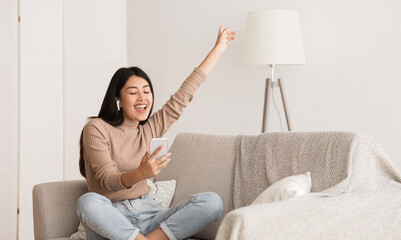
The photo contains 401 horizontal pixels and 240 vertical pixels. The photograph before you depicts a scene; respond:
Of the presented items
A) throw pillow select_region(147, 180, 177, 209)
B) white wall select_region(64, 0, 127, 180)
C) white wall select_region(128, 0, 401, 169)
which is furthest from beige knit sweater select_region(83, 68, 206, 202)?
white wall select_region(64, 0, 127, 180)

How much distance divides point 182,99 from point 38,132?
77.1 inches

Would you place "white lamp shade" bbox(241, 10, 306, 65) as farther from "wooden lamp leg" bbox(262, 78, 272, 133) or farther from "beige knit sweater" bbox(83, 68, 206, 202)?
"beige knit sweater" bbox(83, 68, 206, 202)

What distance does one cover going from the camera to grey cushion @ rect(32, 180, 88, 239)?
9.07 ft

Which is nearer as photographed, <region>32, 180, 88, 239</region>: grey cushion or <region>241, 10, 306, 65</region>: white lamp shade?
<region>32, 180, 88, 239</region>: grey cushion

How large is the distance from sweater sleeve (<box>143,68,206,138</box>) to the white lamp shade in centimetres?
96

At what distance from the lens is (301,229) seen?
203 cm

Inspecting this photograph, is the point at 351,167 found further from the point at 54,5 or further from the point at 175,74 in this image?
the point at 54,5

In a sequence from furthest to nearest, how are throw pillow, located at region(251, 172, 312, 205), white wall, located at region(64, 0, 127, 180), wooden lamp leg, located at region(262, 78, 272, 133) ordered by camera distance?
white wall, located at region(64, 0, 127, 180), wooden lamp leg, located at region(262, 78, 272, 133), throw pillow, located at region(251, 172, 312, 205)

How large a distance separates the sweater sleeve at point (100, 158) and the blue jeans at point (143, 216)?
0.08m

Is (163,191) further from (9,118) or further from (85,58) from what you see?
(85,58)

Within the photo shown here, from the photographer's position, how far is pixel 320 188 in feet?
8.02

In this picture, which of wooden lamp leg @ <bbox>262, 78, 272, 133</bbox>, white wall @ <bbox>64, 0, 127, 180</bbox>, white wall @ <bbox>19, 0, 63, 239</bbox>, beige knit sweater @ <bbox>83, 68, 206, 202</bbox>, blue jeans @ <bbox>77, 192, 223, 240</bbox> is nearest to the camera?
blue jeans @ <bbox>77, 192, 223, 240</bbox>

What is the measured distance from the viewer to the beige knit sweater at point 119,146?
8.45ft

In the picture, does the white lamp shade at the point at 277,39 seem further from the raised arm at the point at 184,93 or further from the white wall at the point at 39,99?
the white wall at the point at 39,99
